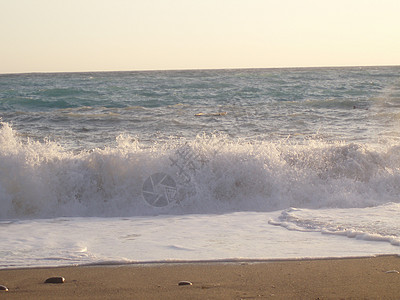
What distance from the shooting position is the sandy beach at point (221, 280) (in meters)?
3.11

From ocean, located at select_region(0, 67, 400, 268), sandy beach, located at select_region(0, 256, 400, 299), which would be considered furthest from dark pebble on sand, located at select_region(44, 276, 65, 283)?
ocean, located at select_region(0, 67, 400, 268)

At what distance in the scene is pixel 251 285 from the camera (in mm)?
3271

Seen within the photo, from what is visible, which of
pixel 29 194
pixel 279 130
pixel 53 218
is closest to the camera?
pixel 53 218

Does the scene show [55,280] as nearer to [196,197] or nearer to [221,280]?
[221,280]

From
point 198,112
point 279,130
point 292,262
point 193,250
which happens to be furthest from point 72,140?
point 292,262

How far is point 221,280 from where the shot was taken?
3.39 metres

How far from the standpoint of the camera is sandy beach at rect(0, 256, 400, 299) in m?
3.11

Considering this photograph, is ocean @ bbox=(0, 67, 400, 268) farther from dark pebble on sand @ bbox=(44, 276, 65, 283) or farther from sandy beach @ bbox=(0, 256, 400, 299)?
dark pebble on sand @ bbox=(44, 276, 65, 283)

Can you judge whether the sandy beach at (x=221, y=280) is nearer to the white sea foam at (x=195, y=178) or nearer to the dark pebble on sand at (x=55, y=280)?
the dark pebble on sand at (x=55, y=280)

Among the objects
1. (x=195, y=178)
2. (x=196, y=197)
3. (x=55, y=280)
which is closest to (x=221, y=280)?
(x=55, y=280)

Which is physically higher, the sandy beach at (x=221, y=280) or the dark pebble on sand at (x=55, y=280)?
the dark pebble on sand at (x=55, y=280)

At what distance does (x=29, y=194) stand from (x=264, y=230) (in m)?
3.36

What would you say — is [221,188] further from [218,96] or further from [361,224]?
[218,96]

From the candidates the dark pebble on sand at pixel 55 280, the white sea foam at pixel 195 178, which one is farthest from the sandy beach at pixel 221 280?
the white sea foam at pixel 195 178
